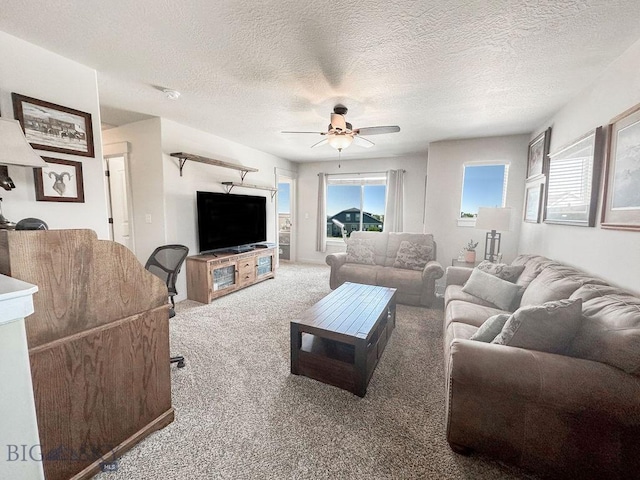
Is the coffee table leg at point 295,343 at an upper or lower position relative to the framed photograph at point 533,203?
lower

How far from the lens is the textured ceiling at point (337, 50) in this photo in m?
1.54

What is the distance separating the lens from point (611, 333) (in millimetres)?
1233

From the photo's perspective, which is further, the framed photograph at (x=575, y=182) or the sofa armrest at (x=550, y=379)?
the framed photograph at (x=575, y=182)

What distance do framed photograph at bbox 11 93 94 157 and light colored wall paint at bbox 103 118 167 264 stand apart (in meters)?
1.27

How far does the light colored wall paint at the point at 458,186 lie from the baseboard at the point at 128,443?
4.32 m

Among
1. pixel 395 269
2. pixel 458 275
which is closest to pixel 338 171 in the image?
pixel 395 269

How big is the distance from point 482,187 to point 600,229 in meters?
2.52

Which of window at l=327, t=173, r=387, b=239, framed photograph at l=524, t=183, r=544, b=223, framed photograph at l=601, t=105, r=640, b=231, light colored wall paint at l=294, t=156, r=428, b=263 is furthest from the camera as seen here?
window at l=327, t=173, r=387, b=239

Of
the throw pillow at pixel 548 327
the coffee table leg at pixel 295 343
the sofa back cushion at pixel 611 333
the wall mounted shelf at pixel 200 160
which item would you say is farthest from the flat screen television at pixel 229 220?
the sofa back cushion at pixel 611 333

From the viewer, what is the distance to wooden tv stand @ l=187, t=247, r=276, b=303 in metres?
3.66

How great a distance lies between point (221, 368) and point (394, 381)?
4.59 feet

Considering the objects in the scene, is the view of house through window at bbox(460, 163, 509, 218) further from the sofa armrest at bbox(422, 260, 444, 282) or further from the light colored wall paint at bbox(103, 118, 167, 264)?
the light colored wall paint at bbox(103, 118, 167, 264)

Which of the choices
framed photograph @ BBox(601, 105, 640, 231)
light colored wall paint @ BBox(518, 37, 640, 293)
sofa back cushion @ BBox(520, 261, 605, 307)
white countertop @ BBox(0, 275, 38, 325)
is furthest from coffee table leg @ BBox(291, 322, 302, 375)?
framed photograph @ BBox(601, 105, 640, 231)

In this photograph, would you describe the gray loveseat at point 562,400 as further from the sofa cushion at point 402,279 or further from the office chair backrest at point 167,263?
the office chair backrest at point 167,263
